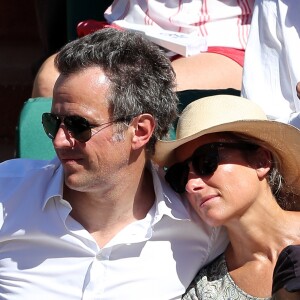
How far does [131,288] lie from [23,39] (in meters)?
2.14

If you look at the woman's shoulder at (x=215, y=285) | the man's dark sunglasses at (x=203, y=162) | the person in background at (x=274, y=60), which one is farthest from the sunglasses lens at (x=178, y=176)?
Result: the person in background at (x=274, y=60)

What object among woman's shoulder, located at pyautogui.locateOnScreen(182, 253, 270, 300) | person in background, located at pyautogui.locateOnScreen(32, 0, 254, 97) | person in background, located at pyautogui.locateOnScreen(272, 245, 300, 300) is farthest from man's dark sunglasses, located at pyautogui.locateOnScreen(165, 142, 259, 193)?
person in background, located at pyautogui.locateOnScreen(32, 0, 254, 97)

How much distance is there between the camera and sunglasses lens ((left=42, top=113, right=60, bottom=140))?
2357 mm

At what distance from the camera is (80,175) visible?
7.72 ft

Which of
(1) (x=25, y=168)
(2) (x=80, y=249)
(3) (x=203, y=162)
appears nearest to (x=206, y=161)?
(3) (x=203, y=162)

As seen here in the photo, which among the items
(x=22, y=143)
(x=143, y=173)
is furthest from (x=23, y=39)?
(x=143, y=173)

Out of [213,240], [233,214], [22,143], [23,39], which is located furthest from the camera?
[23,39]

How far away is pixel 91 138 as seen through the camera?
2348 mm

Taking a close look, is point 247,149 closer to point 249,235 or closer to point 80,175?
point 249,235

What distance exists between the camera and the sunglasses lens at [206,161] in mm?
2354

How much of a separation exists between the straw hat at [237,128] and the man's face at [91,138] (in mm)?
174

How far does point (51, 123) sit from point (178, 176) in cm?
36

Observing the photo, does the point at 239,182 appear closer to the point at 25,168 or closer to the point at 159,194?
the point at 159,194

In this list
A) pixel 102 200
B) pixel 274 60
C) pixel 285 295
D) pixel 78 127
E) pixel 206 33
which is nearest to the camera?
pixel 285 295
